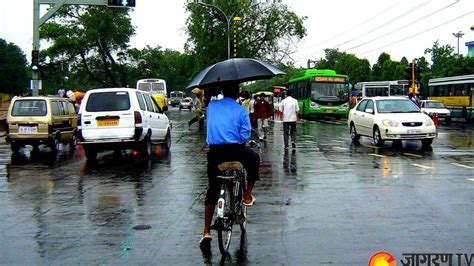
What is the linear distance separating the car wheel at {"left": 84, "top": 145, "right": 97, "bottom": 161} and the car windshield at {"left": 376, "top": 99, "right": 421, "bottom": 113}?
9258 millimetres

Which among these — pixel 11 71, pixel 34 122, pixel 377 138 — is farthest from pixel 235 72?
pixel 11 71

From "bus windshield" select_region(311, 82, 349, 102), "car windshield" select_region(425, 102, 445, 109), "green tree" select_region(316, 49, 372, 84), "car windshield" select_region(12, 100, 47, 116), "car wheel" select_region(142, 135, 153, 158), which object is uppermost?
"green tree" select_region(316, 49, 372, 84)

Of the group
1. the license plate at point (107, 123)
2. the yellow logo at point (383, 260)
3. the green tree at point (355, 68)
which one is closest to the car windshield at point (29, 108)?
the license plate at point (107, 123)

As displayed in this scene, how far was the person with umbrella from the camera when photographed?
20.6ft

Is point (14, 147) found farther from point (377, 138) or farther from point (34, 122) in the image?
point (377, 138)

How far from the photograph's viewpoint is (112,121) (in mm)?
14664

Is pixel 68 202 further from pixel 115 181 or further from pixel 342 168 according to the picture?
pixel 342 168

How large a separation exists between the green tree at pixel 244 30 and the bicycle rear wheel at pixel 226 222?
52135 millimetres

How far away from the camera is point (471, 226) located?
7094 millimetres

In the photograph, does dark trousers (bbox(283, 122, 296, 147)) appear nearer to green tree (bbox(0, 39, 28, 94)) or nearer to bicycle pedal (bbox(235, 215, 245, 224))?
bicycle pedal (bbox(235, 215, 245, 224))

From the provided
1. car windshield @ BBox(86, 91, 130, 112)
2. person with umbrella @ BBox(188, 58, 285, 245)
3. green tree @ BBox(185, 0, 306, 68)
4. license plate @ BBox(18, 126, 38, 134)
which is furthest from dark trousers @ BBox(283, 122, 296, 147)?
green tree @ BBox(185, 0, 306, 68)

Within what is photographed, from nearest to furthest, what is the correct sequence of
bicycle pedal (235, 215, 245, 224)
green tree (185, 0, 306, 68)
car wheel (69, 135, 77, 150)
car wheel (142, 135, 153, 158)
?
bicycle pedal (235, 215, 245, 224)
car wheel (142, 135, 153, 158)
car wheel (69, 135, 77, 150)
green tree (185, 0, 306, 68)

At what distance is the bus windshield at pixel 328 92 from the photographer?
3981cm

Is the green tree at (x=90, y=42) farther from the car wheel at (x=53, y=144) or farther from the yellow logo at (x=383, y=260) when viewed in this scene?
the yellow logo at (x=383, y=260)
